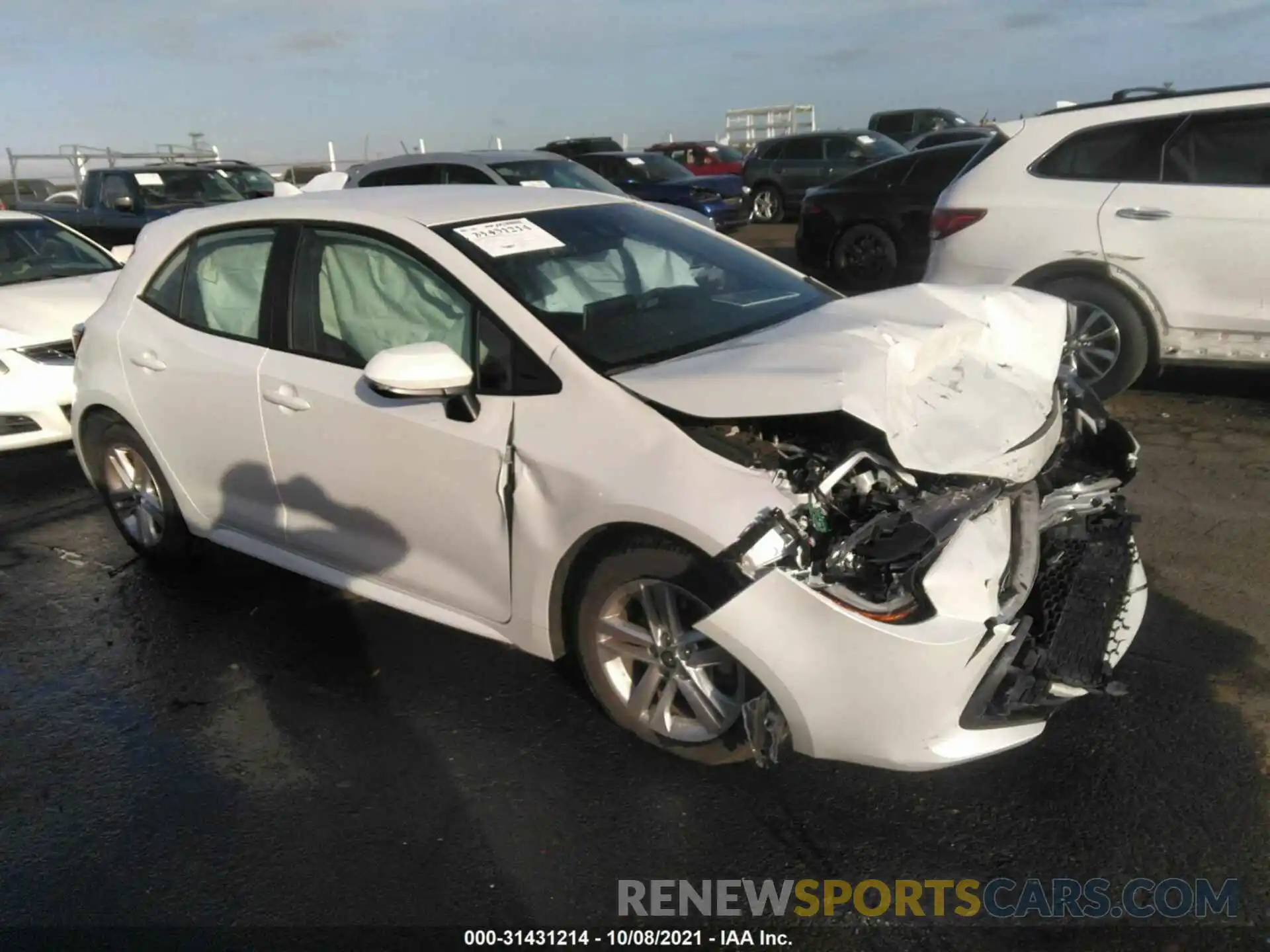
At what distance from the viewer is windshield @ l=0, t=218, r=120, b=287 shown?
753cm

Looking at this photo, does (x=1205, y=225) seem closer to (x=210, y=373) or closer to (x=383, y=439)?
(x=383, y=439)

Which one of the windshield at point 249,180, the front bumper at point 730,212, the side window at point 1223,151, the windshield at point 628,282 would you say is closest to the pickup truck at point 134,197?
the windshield at point 249,180

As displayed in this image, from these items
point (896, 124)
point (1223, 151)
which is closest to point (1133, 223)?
point (1223, 151)

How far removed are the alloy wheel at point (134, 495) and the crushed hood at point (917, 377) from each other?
2.70m

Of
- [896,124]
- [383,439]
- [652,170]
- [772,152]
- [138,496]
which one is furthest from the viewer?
[896,124]

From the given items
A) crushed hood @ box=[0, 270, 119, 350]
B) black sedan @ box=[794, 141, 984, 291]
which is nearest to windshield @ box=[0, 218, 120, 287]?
crushed hood @ box=[0, 270, 119, 350]

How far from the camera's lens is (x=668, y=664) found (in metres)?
3.06

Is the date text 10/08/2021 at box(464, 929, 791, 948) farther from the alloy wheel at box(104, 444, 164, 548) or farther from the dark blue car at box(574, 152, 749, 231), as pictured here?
the dark blue car at box(574, 152, 749, 231)

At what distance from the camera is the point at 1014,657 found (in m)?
2.84

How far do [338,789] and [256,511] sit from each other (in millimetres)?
1383

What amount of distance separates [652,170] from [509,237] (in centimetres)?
1324

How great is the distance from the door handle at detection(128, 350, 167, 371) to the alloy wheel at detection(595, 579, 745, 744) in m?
2.38

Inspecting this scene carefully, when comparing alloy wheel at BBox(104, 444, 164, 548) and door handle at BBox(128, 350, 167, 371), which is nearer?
door handle at BBox(128, 350, 167, 371)

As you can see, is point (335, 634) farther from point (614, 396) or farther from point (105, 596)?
point (614, 396)
